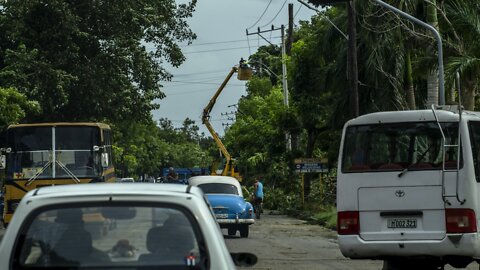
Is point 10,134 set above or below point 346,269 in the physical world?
above

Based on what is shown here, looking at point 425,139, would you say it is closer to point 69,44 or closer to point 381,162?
point 381,162

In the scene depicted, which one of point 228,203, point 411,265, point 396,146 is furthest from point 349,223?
point 228,203

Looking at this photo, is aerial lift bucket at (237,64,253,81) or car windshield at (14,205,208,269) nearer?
car windshield at (14,205,208,269)

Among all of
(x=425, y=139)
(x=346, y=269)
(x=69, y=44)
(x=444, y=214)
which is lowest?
(x=346, y=269)

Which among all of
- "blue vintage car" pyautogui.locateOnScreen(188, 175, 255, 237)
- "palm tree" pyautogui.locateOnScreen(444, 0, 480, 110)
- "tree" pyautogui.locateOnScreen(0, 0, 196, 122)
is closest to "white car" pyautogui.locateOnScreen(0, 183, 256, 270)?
"blue vintage car" pyautogui.locateOnScreen(188, 175, 255, 237)

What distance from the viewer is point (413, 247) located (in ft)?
42.6

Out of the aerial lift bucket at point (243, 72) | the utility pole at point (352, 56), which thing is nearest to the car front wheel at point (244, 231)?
the utility pole at point (352, 56)

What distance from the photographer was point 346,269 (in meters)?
16.2

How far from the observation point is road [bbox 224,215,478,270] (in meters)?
17.0

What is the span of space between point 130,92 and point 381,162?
1200 inches

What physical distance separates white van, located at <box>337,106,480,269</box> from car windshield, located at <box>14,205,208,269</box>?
7.50 meters

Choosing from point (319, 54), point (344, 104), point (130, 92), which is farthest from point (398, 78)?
point (130, 92)

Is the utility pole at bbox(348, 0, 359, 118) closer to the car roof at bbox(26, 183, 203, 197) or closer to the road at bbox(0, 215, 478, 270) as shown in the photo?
the road at bbox(0, 215, 478, 270)

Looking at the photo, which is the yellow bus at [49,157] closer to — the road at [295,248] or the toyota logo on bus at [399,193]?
the road at [295,248]
